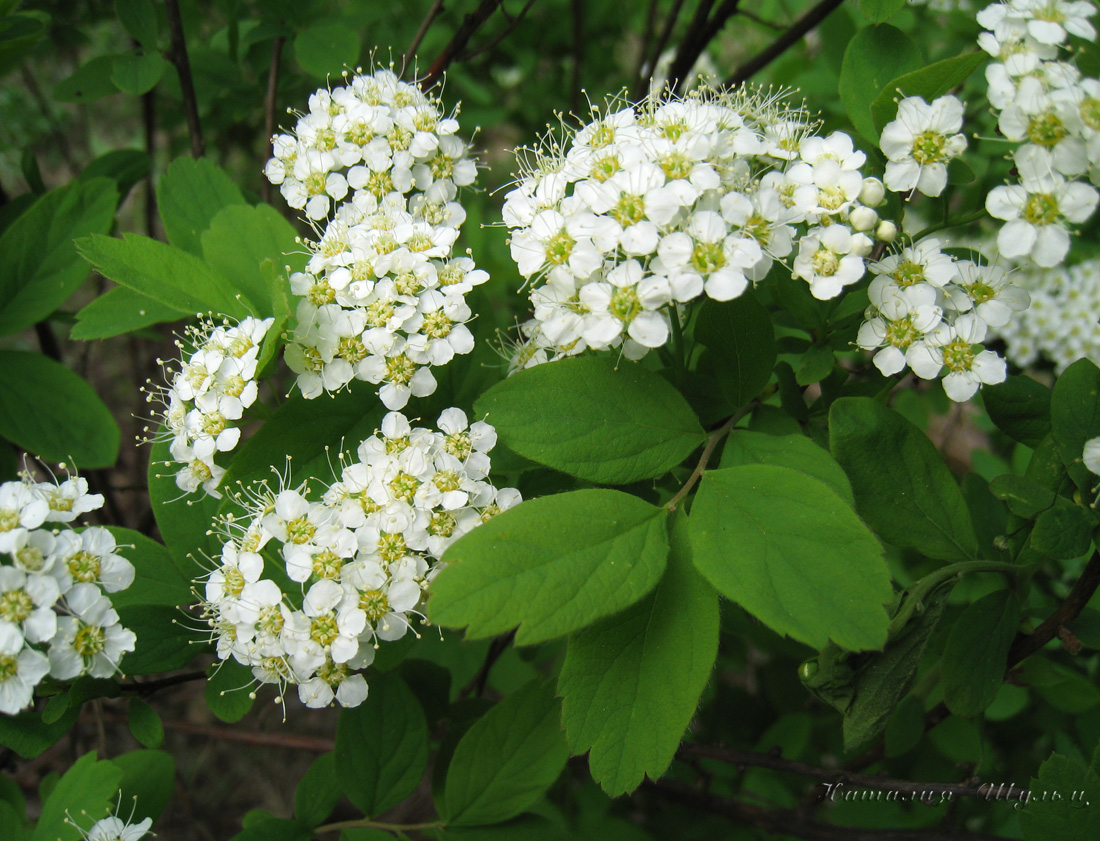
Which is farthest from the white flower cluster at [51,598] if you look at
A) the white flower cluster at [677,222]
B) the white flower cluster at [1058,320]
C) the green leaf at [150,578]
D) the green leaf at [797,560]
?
the white flower cluster at [1058,320]

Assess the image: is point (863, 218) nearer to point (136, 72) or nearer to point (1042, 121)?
point (1042, 121)

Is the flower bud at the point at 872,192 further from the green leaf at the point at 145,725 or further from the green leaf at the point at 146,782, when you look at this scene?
the green leaf at the point at 146,782

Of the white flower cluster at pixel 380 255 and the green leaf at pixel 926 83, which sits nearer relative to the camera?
the green leaf at pixel 926 83

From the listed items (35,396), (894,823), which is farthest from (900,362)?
(35,396)

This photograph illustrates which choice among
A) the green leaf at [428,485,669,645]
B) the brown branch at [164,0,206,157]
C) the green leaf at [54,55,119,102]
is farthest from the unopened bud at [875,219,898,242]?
the green leaf at [54,55,119,102]

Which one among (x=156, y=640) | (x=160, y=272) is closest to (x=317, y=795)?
(x=156, y=640)
